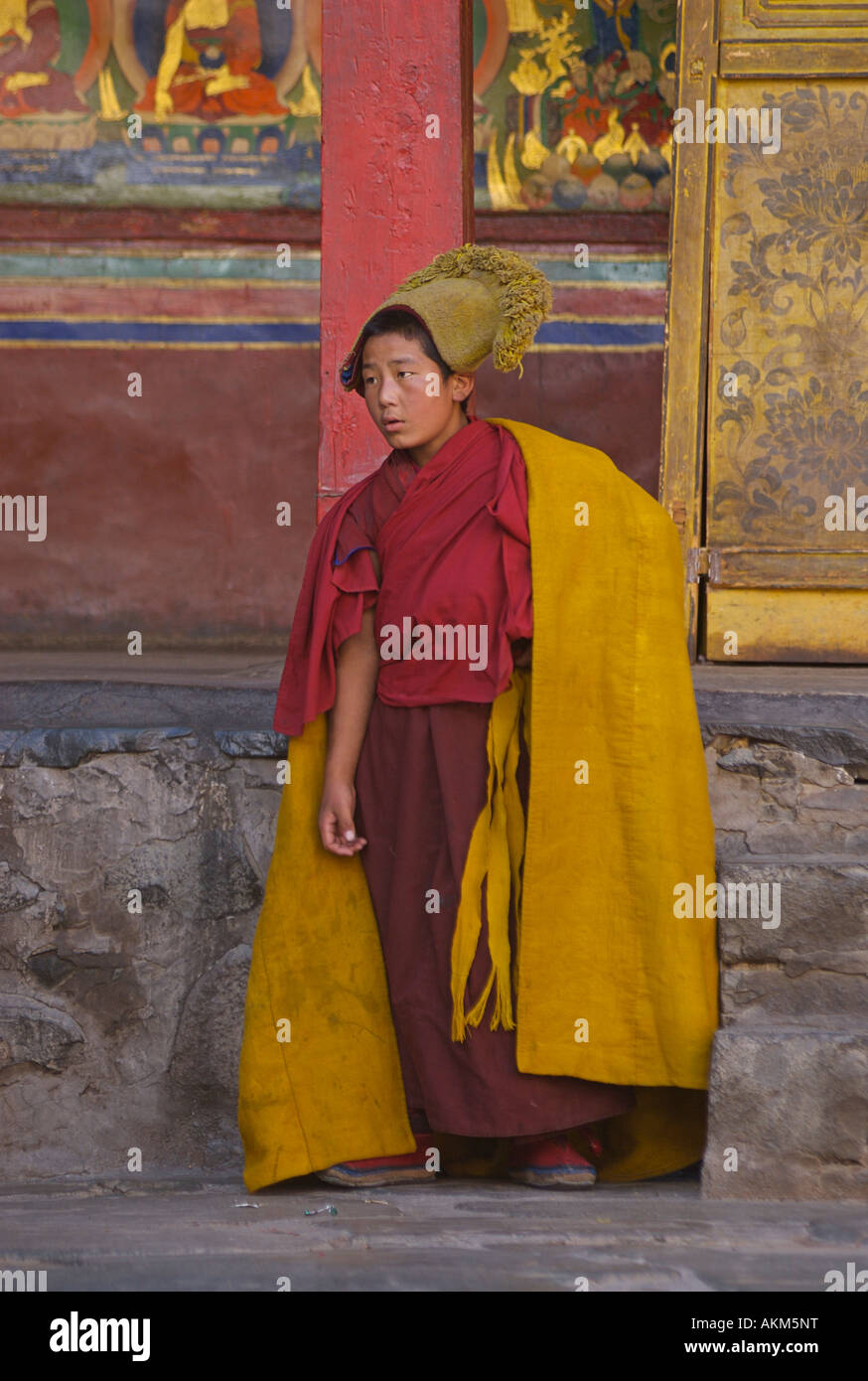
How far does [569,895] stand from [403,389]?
34.2 inches

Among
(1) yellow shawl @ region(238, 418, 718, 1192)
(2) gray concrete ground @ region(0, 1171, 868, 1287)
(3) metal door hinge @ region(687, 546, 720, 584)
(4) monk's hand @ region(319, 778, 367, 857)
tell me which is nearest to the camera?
(2) gray concrete ground @ region(0, 1171, 868, 1287)

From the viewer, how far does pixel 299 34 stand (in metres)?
5.05

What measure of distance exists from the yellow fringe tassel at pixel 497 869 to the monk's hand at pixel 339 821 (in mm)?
211

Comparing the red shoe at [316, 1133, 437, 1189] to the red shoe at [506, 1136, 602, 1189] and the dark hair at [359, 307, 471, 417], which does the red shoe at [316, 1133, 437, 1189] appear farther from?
the dark hair at [359, 307, 471, 417]

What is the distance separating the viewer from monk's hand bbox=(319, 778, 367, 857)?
264 centimetres

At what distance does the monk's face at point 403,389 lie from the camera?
8.54 feet

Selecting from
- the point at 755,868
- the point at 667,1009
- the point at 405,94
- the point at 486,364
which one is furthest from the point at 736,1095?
the point at 486,364

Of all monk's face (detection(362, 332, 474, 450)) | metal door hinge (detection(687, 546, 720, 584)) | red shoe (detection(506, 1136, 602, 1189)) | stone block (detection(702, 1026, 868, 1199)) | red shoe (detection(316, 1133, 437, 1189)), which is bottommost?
red shoe (detection(316, 1133, 437, 1189))

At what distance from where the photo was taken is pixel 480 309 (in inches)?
104

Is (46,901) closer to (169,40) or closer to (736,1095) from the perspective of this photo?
(736,1095)

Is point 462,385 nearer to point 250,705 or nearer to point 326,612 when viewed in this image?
point 326,612

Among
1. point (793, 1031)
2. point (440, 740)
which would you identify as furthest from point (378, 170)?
point (793, 1031)

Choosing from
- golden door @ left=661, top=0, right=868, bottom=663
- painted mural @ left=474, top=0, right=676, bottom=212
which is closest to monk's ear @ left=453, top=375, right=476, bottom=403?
golden door @ left=661, top=0, right=868, bottom=663

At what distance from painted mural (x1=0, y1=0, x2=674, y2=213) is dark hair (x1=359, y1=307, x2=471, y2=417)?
2.56 m
